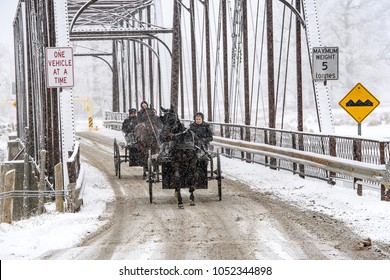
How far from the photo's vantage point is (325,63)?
14.0 m

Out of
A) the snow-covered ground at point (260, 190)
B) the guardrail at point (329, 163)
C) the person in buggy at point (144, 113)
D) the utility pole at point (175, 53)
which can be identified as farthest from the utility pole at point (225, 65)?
the snow-covered ground at point (260, 190)

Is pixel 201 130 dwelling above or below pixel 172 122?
below

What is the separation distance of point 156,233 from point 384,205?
154 inches

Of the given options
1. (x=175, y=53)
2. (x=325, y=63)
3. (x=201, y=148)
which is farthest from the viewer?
(x=175, y=53)

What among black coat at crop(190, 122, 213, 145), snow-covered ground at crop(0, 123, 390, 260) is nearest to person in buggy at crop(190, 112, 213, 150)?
black coat at crop(190, 122, 213, 145)

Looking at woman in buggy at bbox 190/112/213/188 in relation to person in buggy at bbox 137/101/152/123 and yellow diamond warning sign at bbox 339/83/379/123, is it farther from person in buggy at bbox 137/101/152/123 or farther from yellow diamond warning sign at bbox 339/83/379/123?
person in buggy at bbox 137/101/152/123

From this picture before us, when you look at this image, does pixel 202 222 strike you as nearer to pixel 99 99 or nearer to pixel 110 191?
pixel 110 191

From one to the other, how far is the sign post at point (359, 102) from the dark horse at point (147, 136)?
17.4 feet

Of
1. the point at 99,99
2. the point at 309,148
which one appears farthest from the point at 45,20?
the point at 99,99

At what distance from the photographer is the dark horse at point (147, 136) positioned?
1755cm

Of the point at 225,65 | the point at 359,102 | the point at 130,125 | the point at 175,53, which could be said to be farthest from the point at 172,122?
the point at 175,53

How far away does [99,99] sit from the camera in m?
98.9

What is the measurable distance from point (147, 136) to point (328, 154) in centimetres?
474

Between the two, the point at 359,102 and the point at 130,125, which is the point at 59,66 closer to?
the point at 359,102
